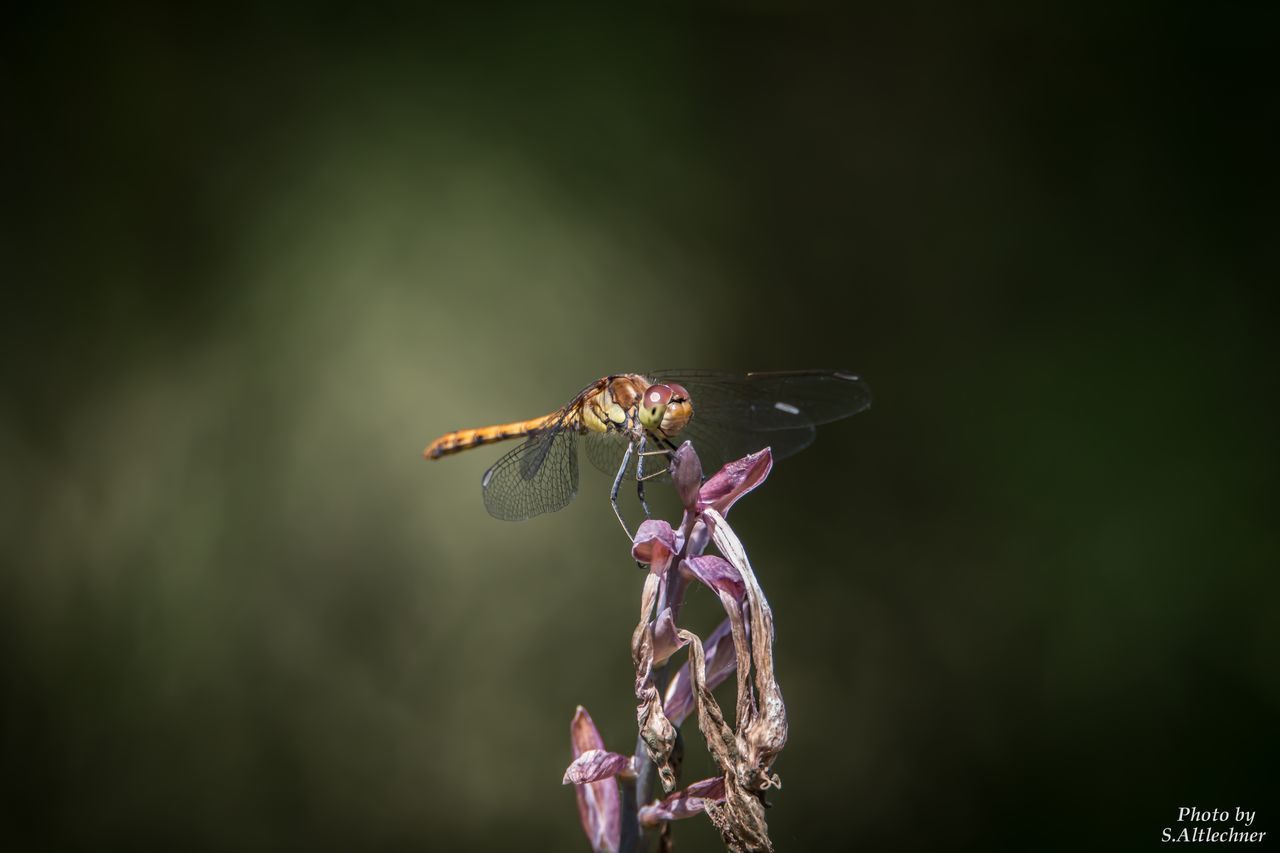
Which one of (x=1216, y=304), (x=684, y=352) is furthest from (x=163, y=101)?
(x=1216, y=304)

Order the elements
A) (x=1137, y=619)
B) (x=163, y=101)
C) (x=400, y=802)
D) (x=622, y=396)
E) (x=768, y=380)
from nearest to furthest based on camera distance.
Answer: (x=622, y=396), (x=768, y=380), (x=1137, y=619), (x=400, y=802), (x=163, y=101)

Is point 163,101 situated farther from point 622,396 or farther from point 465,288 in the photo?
point 622,396

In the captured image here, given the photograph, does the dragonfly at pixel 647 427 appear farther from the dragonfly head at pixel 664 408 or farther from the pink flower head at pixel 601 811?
the pink flower head at pixel 601 811

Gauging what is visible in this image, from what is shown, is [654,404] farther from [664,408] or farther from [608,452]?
[608,452]

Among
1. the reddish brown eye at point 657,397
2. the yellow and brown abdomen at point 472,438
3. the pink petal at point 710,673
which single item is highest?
the yellow and brown abdomen at point 472,438

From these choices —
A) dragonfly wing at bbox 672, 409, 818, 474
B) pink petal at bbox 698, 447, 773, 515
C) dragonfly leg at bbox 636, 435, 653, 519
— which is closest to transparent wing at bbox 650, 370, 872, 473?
dragonfly wing at bbox 672, 409, 818, 474

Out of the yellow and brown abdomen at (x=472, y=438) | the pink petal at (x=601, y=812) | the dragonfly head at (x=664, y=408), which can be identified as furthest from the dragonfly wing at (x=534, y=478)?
the pink petal at (x=601, y=812)

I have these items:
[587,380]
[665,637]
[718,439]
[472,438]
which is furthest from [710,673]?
[587,380]
